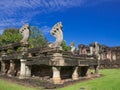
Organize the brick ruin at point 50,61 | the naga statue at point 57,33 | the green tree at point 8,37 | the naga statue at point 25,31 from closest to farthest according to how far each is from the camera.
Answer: the brick ruin at point 50,61 < the naga statue at point 57,33 < the naga statue at point 25,31 < the green tree at point 8,37

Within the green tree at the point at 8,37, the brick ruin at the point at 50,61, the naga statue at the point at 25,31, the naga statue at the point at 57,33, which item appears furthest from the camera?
the green tree at the point at 8,37

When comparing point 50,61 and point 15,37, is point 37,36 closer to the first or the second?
point 15,37

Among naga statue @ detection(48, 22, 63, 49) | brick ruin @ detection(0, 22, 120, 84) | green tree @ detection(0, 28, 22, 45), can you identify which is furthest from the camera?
green tree @ detection(0, 28, 22, 45)

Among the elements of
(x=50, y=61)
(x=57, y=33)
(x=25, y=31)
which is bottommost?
(x=50, y=61)

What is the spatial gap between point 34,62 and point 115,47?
3851 cm

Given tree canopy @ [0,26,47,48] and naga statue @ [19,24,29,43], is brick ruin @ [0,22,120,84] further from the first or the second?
tree canopy @ [0,26,47,48]

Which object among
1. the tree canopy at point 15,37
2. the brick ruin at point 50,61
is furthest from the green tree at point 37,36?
the brick ruin at point 50,61

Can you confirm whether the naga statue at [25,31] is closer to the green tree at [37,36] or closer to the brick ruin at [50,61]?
the brick ruin at [50,61]

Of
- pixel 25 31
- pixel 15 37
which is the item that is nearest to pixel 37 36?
pixel 15 37

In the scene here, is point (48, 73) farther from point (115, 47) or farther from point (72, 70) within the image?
point (115, 47)

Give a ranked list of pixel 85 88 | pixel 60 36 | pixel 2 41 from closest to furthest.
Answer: pixel 85 88 < pixel 60 36 < pixel 2 41

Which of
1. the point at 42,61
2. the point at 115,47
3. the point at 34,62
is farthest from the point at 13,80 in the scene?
the point at 115,47

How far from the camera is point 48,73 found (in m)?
22.5

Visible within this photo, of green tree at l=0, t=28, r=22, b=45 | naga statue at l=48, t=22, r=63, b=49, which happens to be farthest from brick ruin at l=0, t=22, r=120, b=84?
green tree at l=0, t=28, r=22, b=45
